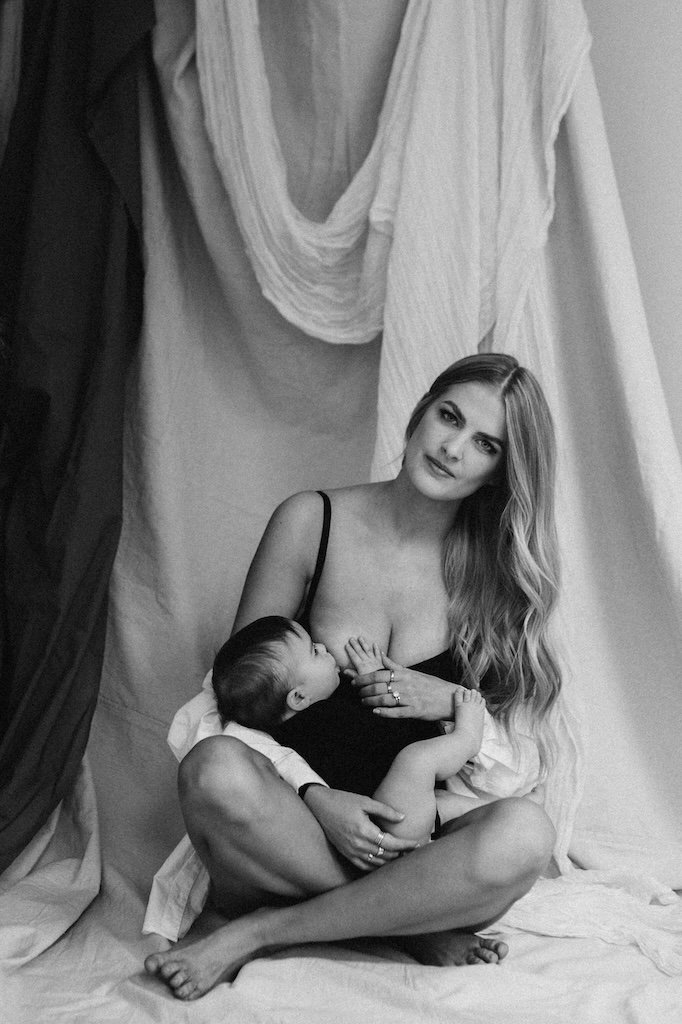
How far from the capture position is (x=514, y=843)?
1570 mm

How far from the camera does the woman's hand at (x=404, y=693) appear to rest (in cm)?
172

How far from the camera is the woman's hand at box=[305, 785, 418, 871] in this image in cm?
158

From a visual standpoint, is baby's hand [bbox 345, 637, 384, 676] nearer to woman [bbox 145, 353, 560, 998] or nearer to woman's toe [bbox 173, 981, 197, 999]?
woman [bbox 145, 353, 560, 998]

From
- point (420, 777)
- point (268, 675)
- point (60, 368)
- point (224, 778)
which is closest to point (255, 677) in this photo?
point (268, 675)

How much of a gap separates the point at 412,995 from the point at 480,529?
2.59ft

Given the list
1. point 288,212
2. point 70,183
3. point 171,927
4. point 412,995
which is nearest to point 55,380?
point 70,183

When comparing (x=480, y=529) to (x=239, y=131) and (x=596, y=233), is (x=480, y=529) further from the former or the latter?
(x=239, y=131)

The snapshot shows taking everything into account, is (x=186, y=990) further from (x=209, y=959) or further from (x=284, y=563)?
(x=284, y=563)

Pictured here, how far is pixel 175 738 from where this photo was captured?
177 cm

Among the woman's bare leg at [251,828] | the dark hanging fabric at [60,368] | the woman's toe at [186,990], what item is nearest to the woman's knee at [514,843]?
the woman's bare leg at [251,828]

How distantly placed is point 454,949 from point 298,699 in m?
0.45

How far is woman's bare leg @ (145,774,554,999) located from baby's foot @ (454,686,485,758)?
143 millimetres

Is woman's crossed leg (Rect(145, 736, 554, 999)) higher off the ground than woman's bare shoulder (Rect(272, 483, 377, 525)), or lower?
lower

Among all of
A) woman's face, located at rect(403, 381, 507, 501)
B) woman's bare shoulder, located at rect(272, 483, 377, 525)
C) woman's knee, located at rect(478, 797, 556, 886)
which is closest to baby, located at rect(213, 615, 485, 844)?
woman's knee, located at rect(478, 797, 556, 886)
